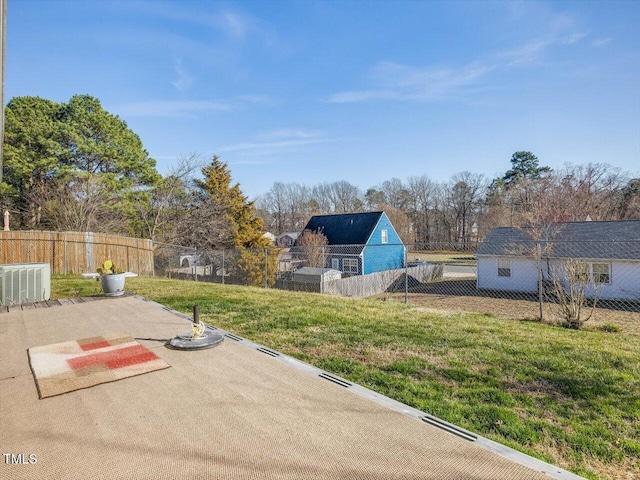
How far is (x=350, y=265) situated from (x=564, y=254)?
11.4m

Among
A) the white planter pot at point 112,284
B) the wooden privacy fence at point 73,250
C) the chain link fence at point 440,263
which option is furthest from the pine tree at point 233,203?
the white planter pot at point 112,284

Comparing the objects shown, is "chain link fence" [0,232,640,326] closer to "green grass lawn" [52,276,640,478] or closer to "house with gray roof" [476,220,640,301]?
"house with gray roof" [476,220,640,301]

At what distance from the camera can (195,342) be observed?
10.6ft

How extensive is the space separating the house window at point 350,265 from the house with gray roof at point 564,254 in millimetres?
7430

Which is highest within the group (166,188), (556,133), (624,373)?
(556,133)

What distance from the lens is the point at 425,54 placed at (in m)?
8.83

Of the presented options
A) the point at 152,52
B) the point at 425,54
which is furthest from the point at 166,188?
the point at 425,54

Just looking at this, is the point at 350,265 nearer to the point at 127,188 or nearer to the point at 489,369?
the point at 127,188

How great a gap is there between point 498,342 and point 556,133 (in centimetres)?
1374

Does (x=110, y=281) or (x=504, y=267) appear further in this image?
(x=504, y=267)

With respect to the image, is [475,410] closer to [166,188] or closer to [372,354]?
[372,354]

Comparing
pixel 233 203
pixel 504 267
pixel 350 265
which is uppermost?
pixel 233 203

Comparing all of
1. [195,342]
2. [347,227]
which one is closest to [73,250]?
[195,342]

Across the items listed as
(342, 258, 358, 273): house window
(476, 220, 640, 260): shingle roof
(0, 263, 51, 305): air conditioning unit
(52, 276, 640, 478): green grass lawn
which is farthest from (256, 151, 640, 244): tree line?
(0, 263, 51, 305): air conditioning unit
